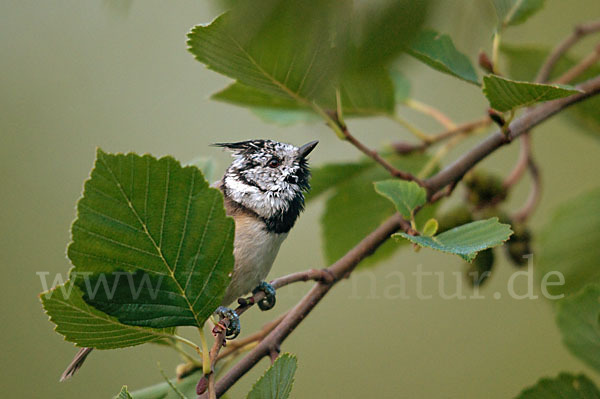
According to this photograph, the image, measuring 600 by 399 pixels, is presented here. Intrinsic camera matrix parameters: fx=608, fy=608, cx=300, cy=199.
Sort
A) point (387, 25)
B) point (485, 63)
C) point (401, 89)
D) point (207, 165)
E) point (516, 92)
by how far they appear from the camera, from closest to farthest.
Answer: point (387, 25) → point (516, 92) → point (485, 63) → point (207, 165) → point (401, 89)

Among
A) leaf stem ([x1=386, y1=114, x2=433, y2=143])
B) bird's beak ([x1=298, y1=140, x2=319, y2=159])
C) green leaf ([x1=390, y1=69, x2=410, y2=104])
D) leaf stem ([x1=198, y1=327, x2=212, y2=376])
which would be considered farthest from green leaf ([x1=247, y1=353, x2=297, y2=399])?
green leaf ([x1=390, y1=69, x2=410, y2=104])

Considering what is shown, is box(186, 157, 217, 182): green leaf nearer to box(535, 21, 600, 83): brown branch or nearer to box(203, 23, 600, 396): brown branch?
box(203, 23, 600, 396): brown branch

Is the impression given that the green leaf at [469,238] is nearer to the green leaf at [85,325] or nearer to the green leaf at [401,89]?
the green leaf at [85,325]

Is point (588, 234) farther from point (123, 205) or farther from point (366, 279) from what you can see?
point (123, 205)

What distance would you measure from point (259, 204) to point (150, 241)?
0.36 m

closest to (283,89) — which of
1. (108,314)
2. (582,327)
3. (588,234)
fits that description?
(108,314)

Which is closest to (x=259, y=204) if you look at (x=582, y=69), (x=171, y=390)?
(x=171, y=390)

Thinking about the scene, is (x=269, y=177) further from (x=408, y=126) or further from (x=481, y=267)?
(x=481, y=267)

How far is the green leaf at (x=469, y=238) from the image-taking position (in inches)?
22.0

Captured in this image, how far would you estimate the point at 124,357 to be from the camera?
221cm

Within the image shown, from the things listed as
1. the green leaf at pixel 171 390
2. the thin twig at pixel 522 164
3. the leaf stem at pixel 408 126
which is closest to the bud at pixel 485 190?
the thin twig at pixel 522 164

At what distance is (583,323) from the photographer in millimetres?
716

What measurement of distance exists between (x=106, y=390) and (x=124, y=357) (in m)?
0.16

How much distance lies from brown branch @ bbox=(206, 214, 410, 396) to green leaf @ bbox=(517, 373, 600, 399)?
0.24 meters
